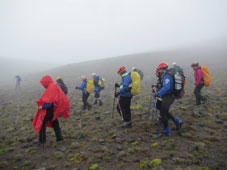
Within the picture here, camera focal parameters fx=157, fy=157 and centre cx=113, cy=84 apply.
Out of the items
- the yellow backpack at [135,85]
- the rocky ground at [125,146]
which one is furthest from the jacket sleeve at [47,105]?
the yellow backpack at [135,85]

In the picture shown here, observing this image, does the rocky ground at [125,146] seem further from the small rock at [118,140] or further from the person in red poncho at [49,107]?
the person in red poncho at [49,107]

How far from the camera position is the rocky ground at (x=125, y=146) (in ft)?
17.0

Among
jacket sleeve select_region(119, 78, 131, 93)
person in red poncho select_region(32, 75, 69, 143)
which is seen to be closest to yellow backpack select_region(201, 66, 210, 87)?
jacket sleeve select_region(119, 78, 131, 93)

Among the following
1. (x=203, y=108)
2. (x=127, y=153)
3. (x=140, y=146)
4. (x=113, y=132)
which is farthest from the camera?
(x=203, y=108)

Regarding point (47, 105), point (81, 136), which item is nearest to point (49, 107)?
point (47, 105)

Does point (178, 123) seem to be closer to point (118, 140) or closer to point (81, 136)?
point (118, 140)

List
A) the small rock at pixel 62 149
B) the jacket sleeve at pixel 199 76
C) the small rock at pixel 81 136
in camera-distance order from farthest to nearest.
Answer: the jacket sleeve at pixel 199 76 < the small rock at pixel 81 136 < the small rock at pixel 62 149

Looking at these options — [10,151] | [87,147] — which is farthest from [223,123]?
[10,151]

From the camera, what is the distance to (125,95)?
7996 mm

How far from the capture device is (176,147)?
5965 millimetres

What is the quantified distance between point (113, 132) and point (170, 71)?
402 centimetres

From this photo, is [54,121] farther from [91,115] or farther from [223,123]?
[223,123]

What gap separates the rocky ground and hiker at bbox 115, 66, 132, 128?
2.18ft

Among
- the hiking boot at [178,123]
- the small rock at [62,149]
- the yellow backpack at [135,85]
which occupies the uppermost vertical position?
the yellow backpack at [135,85]
